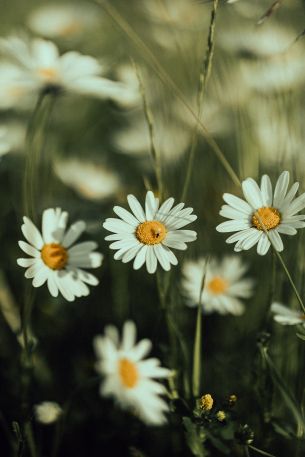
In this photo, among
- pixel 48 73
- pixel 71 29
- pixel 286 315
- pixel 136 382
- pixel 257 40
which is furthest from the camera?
pixel 71 29

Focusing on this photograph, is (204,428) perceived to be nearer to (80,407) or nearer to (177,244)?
(177,244)

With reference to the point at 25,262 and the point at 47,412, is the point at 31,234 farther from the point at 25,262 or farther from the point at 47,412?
the point at 47,412

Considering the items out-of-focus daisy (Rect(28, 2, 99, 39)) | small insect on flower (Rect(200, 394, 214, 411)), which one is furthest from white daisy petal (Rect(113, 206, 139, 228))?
out-of-focus daisy (Rect(28, 2, 99, 39))

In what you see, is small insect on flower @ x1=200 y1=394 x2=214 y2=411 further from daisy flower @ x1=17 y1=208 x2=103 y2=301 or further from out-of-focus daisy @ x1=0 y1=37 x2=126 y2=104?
out-of-focus daisy @ x1=0 y1=37 x2=126 y2=104

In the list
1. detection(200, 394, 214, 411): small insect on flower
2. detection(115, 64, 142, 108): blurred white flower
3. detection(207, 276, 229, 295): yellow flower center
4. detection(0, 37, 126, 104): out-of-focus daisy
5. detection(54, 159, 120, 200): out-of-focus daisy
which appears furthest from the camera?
detection(54, 159, 120, 200): out-of-focus daisy

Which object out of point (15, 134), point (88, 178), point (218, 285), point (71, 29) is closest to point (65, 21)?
point (71, 29)

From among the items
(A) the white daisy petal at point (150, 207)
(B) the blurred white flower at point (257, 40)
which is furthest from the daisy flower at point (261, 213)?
(B) the blurred white flower at point (257, 40)

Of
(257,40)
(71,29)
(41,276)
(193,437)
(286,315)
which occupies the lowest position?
(193,437)

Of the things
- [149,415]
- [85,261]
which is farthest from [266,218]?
[149,415]
